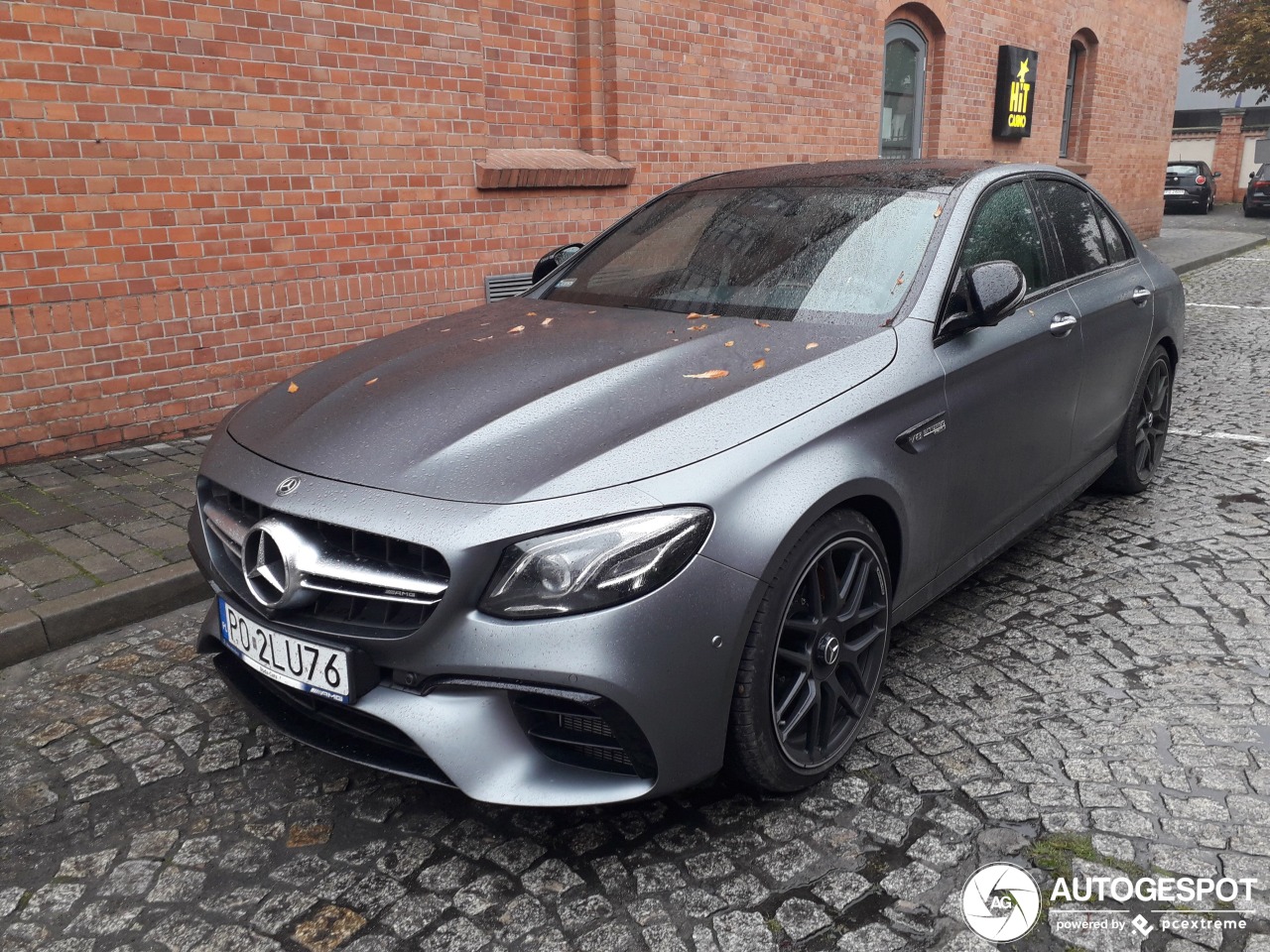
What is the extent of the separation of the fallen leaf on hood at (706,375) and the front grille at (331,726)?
115 centimetres

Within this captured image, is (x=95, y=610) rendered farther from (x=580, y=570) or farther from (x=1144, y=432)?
(x=1144, y=432)

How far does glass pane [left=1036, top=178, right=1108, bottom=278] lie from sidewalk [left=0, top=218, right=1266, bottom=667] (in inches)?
132

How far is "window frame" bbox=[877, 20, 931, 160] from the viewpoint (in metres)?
11.7

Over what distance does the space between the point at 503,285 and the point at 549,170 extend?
36.0 inches

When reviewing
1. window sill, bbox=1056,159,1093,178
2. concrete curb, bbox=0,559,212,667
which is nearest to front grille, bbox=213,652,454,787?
concrete curb, bbox=0,559,212,667

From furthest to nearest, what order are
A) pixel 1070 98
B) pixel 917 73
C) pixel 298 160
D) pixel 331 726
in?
1. pixel 1070 98
2. pixel 917 73
3. pixel 298 160
4. pixel 331 726

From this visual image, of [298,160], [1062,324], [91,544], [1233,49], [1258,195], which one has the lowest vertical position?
[1258,195]

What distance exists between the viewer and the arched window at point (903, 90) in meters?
12.0

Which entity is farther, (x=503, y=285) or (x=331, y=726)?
(x=503, y=285)

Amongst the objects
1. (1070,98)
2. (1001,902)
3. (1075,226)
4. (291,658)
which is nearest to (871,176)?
(1075,226)

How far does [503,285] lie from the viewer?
7516 millimetres

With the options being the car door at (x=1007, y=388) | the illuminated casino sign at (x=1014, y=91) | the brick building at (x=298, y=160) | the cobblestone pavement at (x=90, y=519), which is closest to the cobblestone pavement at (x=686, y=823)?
the cobblestone pavement at (x=90, y=519)

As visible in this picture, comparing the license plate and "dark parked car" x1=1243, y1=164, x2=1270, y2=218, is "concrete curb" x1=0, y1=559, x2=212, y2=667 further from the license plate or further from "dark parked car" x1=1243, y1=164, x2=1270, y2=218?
"dark parked car" x1=1243, y1=164, x2=1270, y2=218

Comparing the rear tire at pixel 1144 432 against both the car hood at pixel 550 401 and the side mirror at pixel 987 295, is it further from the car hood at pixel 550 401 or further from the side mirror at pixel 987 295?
the car hood at pixel 550 401
